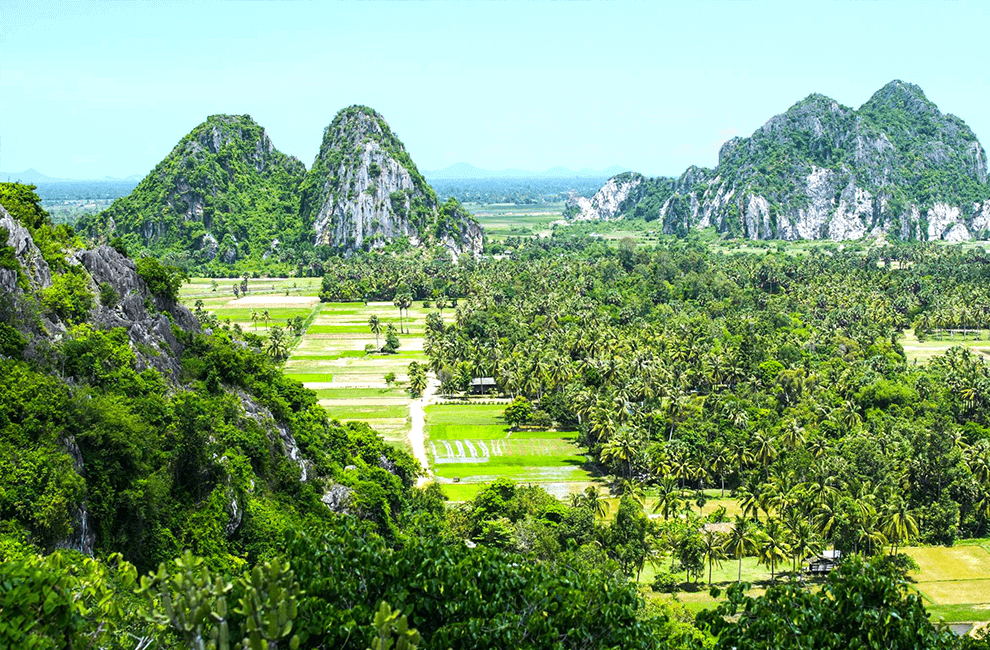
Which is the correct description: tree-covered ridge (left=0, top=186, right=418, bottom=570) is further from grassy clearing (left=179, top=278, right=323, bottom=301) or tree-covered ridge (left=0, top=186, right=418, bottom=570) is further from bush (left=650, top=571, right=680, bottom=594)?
grassy clearing (left=179, top=278, right=323, bottom=301)

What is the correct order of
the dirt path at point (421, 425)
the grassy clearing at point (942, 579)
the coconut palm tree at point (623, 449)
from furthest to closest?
the dirt path at point (421, 425), the coconut palm tree at point (623, 449), the grassy clearing at point (942, 579)

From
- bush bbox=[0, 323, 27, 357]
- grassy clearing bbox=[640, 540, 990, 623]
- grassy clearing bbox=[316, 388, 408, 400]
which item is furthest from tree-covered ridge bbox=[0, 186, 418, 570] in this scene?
grassy clearing bbox=[316, 388, 408, 400]

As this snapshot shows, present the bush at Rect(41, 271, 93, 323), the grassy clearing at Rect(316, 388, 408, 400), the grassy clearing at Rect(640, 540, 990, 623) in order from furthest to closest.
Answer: the grassy clearing at Rect(316, 388, 408, 400)
the grassy clearing at Rect(640, 540, 990, 623)
the bush at Rect(41, 271, 93, 323)

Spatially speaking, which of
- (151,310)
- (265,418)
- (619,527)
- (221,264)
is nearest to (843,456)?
(619,527)

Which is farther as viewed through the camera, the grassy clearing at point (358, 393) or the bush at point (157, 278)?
the grassy clearing at point (358, 393)

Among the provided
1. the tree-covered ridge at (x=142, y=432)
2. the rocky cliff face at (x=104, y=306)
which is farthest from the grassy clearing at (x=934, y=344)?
the rocky cliff face at (x=104, y=306)

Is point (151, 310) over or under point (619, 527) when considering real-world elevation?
over

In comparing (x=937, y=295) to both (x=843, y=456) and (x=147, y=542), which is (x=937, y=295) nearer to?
(x=843, y=456)

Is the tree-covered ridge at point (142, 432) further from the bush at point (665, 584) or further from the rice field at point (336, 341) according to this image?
the rice field at point (336, 341)
